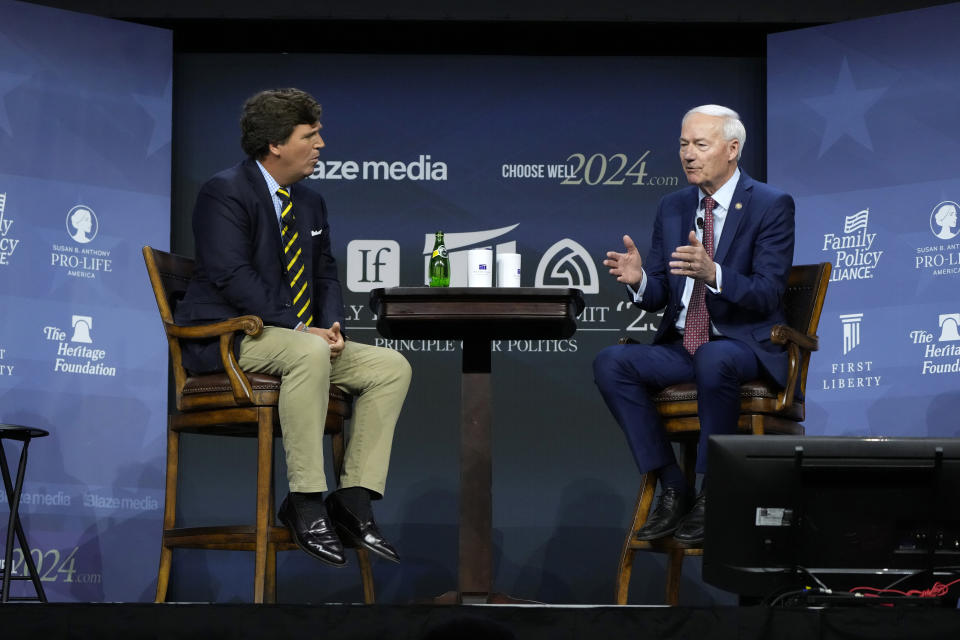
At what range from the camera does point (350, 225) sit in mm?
5762

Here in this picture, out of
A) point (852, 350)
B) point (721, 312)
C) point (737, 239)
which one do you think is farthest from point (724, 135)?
point (852, 350)

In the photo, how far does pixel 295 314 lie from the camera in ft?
12.9

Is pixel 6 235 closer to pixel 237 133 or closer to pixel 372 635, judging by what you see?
pixel 237 133

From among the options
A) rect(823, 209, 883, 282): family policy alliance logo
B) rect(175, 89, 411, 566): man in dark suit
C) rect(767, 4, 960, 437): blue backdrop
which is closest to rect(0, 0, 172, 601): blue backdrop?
rect(175, 89, 411, 566): man in dark suit

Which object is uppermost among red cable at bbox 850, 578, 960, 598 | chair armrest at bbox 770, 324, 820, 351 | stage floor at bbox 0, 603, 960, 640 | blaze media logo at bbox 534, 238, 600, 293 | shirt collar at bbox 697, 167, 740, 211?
shirt collar at bbox 697, 167, 740, 211

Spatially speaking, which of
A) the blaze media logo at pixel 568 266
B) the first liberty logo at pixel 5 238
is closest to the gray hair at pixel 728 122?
the blaze media logo at pixel 568 266

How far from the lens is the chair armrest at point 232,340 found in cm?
361

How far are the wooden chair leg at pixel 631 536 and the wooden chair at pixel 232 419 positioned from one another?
2.70 ft

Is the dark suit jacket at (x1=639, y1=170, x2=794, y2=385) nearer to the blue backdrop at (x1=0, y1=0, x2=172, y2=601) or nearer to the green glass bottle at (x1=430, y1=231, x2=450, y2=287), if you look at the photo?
the green glass bottle at (x1=430, y1=231, x2=450, y2=287)

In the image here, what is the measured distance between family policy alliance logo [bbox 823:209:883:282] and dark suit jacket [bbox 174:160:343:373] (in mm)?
2617

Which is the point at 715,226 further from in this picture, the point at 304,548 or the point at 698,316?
the point at 304,548

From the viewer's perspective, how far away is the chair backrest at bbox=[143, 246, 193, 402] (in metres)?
3.83

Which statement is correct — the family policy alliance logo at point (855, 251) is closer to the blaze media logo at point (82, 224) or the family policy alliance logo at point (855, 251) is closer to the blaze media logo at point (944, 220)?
the blaze media logo at point (944, 220)

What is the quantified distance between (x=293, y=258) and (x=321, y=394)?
601mm
